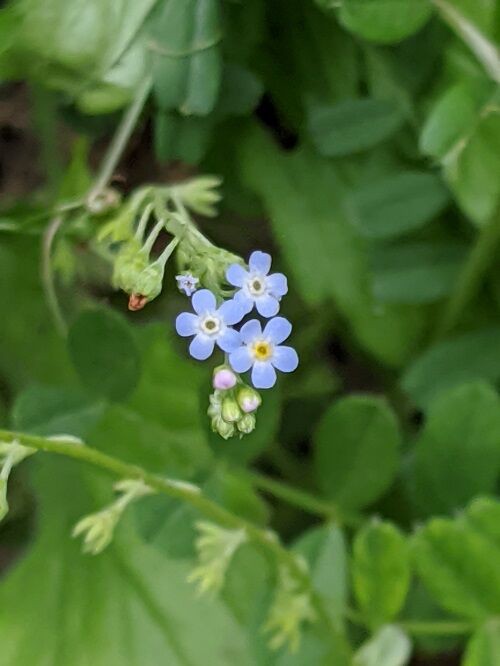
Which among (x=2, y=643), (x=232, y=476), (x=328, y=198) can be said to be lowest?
(x=2, y=643)

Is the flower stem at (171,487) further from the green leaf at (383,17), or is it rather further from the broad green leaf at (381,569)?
the green leaf at (383,17)

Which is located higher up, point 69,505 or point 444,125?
point 444,125

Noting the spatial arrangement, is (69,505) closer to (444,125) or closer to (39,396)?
(39,396)

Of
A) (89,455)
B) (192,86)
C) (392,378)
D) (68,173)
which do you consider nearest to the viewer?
(89,455)

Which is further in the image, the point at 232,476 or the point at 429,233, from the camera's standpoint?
the point at 429,233

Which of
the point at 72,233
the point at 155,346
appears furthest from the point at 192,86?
the point at 155,346

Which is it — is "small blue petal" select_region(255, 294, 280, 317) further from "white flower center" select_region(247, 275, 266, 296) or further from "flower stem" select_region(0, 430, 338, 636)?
"flower stem" select_region(0, 430, 338, 636)
